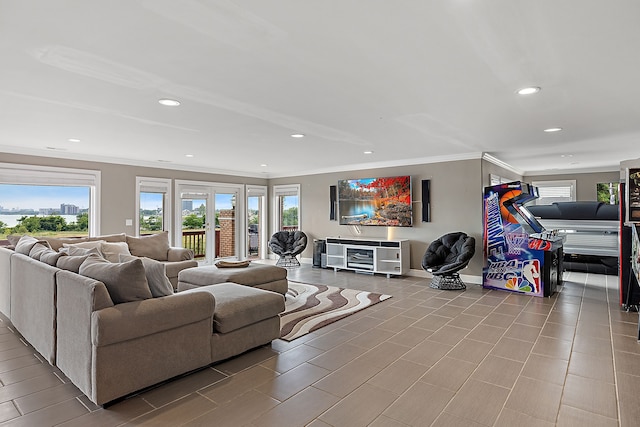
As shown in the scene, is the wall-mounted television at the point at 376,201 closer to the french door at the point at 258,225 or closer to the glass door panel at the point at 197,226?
the french door at the point at 258,225

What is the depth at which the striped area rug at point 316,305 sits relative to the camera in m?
3.97

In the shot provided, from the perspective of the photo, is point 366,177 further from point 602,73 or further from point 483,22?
point 483,22

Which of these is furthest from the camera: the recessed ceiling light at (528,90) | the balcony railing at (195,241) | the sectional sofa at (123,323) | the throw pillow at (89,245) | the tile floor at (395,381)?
the balcony railing at (195,241)

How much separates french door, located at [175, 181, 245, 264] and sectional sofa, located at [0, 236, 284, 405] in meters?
4.50

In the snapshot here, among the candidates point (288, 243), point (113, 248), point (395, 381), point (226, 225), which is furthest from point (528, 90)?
point (226, 225)

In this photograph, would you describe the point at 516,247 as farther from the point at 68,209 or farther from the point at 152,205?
the point at 68,209

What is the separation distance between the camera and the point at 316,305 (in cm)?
483

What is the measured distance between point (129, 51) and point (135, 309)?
1.72 m

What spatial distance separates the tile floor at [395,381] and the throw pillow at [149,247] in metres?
1.99

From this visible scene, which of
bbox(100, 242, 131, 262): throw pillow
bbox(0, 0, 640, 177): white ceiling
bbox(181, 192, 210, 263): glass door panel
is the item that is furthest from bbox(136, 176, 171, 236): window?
bbox(0, 0, 640, 177): white ceiling

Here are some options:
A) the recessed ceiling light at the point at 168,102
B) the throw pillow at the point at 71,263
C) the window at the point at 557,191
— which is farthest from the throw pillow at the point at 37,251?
the window at the point at 557,191

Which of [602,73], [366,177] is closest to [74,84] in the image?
[602,73]

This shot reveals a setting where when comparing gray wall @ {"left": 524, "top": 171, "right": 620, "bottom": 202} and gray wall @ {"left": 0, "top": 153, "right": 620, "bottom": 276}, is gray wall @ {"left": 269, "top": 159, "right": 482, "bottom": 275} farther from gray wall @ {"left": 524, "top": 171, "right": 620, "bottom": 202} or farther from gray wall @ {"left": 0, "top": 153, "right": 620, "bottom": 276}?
gray wall @ {"left": 524, "top": 171, "right": 620, "bottom": 202}

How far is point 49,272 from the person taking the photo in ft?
9.56
